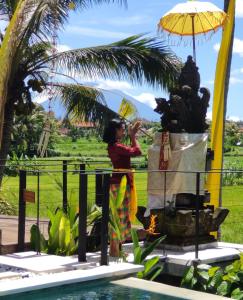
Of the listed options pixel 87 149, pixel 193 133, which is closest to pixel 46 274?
pixel 193 133

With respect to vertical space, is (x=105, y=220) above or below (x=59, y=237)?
above

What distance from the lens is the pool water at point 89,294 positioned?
5766mm

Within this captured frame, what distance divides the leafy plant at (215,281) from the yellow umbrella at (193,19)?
11.7ft

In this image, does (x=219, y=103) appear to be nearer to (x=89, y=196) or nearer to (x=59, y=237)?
(x=59, y=237)

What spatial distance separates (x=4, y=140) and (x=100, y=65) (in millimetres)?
2493

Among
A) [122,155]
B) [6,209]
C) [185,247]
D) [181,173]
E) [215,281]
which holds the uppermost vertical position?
[122,155]

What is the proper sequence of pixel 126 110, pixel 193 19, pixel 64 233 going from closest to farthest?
pixel 64 233 < pixel 193 19 < pixel 126 110

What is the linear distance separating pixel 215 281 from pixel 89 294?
148 centimetres

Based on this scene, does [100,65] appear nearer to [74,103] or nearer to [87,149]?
[74,103]

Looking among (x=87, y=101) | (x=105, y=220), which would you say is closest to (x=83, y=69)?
(x=87, y=101)

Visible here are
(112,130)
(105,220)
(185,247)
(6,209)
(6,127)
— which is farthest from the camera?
(6,209)

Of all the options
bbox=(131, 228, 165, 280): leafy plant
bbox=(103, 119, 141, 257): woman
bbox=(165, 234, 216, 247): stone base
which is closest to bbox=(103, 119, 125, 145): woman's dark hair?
bbox=(103, 119, 141, 257): woman

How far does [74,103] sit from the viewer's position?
496 inches

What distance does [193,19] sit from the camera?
9.16 meters
